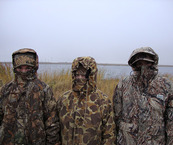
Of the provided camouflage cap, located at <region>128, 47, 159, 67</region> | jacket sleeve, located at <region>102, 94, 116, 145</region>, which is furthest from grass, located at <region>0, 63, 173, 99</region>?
jacket sleeve, located at <region>102, 94, 116, 145</region>

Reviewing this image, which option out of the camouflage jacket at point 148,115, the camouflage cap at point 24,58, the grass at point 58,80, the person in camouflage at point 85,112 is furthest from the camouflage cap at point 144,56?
the grass at point 58,80

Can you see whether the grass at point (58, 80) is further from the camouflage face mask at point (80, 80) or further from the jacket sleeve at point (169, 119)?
the jacket sleeve at point (169, 119)

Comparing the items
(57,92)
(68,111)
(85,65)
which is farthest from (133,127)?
(57,92)

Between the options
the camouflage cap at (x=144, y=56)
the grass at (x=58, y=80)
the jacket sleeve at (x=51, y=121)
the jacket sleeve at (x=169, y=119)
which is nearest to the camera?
the jacket sleeve at (x=169, y=119)

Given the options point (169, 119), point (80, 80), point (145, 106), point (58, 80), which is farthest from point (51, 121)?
point (58, 80)

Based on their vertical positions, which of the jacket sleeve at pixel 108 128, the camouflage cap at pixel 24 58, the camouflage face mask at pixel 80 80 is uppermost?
the camouflage cap at pixel 24 58

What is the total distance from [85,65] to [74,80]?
27 centimetres

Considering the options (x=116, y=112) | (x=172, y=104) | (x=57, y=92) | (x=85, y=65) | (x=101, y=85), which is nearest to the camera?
(x=172, y=104)

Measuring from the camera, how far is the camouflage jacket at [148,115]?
2.14 metres

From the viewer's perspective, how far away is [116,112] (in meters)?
2.44

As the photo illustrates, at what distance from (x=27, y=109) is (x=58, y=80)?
4.71 m

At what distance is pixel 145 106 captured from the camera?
7.25 feet

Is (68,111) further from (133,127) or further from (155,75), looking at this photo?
(155,75)

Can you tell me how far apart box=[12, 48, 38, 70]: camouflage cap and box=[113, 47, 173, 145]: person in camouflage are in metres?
1.30
